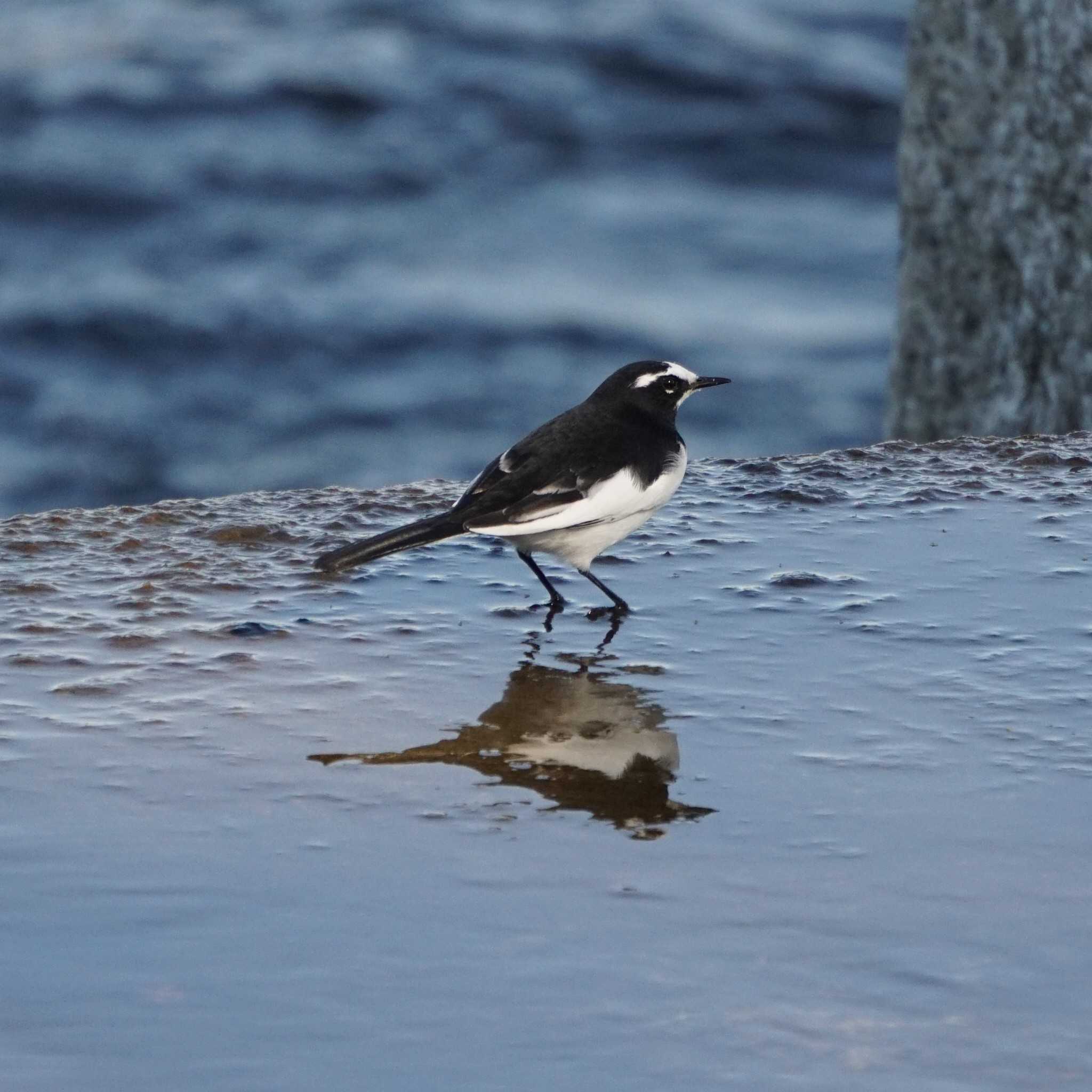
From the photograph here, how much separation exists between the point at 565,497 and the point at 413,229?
11.2 m

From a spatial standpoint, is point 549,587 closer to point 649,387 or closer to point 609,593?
point 609,593

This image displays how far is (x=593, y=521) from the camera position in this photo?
4812mm

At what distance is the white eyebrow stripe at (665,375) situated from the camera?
18.0 feet

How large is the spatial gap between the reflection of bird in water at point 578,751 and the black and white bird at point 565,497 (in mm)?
587

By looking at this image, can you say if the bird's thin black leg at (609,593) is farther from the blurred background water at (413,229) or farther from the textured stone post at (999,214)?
the blurred background water at (413,229)

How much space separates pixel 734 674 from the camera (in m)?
4.27

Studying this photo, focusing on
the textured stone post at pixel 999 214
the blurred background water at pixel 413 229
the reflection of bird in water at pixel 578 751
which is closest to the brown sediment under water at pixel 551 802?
the reflection of bird in water at pixel 578 751

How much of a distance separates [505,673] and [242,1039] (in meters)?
1.80

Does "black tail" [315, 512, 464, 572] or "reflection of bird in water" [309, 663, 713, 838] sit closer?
"reflection of bird in water" [309, 663, 713, 838]

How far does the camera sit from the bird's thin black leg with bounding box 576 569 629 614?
485 cm

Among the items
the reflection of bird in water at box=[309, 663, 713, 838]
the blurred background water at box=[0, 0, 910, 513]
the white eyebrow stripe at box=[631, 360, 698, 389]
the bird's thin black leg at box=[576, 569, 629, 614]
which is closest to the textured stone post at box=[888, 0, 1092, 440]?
the white eyebrow stripe at box=[631, 360, 698, 389]

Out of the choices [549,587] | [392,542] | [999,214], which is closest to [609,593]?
[549,587]

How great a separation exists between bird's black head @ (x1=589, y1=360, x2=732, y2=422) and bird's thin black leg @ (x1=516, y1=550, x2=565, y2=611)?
633 millimetres

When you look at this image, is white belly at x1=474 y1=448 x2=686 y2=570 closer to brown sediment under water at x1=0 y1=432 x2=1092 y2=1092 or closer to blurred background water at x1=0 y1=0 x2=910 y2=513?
brown sediment under water at x1=0 y1=432 x2=1092 y2=1092
